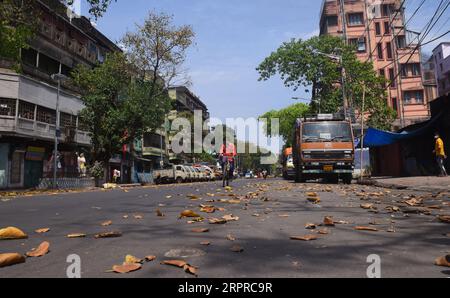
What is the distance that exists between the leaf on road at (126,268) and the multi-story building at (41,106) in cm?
2075

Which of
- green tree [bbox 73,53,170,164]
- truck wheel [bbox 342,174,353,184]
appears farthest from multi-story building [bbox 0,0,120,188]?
truck wheel [bbox 342,174,353,184]

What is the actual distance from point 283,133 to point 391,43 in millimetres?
21796

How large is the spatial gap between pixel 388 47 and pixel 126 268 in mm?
54547

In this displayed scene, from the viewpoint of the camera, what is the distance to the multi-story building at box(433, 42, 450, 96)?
4516cm

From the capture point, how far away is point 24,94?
84.0ft

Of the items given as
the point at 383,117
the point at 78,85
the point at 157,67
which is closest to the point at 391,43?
the point at 383,117

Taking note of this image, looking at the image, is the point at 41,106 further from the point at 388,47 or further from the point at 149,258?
the point at 388,47

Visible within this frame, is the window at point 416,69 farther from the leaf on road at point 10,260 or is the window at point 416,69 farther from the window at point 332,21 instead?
the leaf on road at point 10,260

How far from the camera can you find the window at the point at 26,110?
83.3ft

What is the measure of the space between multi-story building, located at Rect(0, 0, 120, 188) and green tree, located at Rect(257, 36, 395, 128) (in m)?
16.5

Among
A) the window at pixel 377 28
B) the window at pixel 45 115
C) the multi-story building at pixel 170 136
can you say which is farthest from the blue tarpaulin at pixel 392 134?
the window at pixel 377 28

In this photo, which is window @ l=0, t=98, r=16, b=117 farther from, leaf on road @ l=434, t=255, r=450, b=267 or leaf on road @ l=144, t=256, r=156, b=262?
leaf on road @ l=434, t=255, r=450, b=267
